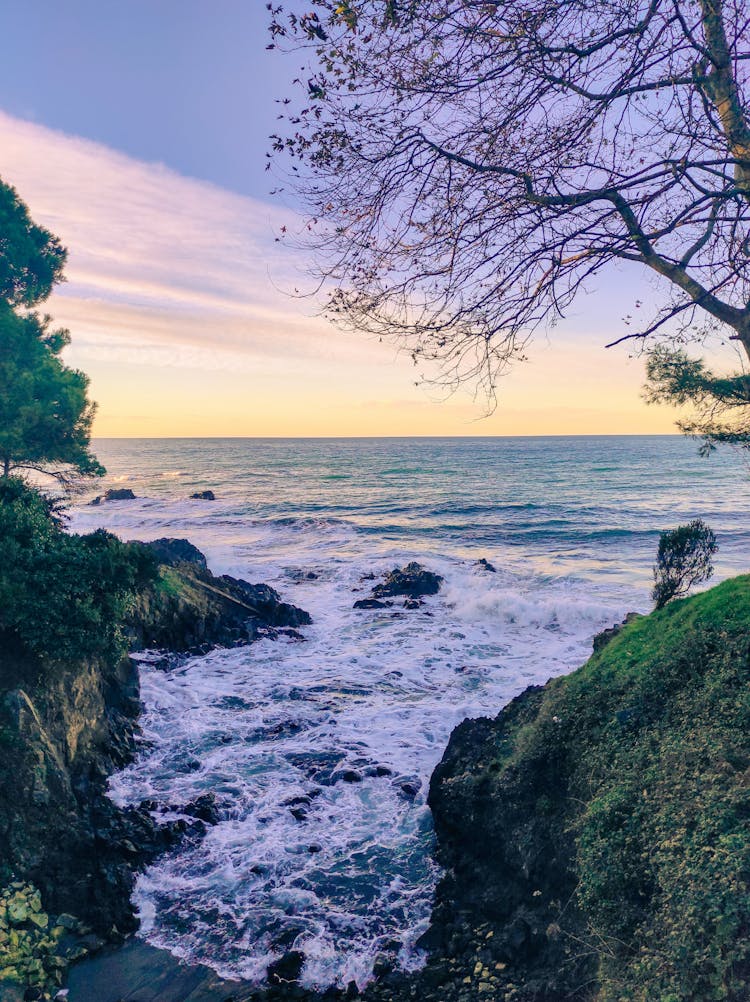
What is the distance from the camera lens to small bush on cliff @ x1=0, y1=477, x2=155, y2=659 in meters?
9.79

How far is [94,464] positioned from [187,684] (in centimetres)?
1070

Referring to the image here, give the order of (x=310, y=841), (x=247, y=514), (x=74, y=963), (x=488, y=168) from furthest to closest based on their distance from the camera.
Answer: (x=247, y=514) < (x=310, y=841) < (x=74, y=963) < (x=488, y=168)

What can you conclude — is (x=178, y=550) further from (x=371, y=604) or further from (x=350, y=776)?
(x=350, y=776)

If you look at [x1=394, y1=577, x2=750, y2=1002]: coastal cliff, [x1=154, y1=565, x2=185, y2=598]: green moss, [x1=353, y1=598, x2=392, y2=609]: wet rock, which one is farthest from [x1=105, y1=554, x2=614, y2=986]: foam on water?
[x1=154, y1=565, x2=185, y2=598]: green moss

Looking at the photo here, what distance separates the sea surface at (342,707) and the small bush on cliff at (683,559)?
4579mm

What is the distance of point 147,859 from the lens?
27.5 ft

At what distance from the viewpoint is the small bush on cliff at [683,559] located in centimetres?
1241

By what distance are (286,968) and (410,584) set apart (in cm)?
1810

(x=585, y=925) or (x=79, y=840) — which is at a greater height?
(x=585, y=925)

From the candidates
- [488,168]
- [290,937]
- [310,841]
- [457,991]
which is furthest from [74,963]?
Result: [488,168]

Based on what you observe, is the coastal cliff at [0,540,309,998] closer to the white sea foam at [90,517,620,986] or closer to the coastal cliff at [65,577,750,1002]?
the white sea foam at [90,517,620,986]

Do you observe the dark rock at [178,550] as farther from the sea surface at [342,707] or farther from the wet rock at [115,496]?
the wet rock at [115,496]

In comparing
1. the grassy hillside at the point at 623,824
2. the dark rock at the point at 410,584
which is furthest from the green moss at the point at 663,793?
the dark rock at the point at 410,584

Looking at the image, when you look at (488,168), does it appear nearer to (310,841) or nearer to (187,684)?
(310,841)
